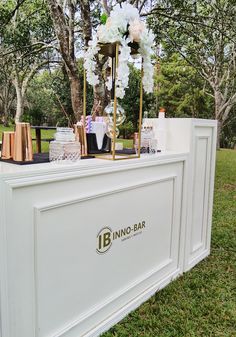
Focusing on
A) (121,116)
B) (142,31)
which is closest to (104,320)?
(121,116)

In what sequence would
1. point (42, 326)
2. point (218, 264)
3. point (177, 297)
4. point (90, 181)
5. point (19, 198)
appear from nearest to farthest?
point (19, 198)
point (42, 326)
point (90, 181)
point (177, 297)
point (218, 264)

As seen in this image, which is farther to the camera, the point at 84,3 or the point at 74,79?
the point at 74,79

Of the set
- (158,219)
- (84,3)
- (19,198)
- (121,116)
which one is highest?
(84,3)

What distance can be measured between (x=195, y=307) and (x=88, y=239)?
2.94ft

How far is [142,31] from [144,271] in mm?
1448

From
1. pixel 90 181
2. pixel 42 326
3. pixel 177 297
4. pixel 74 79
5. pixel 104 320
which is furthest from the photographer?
pixel 74 79

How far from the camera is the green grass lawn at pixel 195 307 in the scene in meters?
1.78

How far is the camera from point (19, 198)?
4.11 feet

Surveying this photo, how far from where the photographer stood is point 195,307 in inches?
78.7

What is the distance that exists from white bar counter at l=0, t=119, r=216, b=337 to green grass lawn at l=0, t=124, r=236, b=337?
0.07m

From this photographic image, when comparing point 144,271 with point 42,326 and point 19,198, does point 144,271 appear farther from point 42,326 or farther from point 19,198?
point 19,198

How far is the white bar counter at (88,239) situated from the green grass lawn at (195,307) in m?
0.07

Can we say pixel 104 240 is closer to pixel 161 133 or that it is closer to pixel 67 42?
pixel 161 133

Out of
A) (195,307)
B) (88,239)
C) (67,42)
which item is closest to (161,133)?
(88,239)
